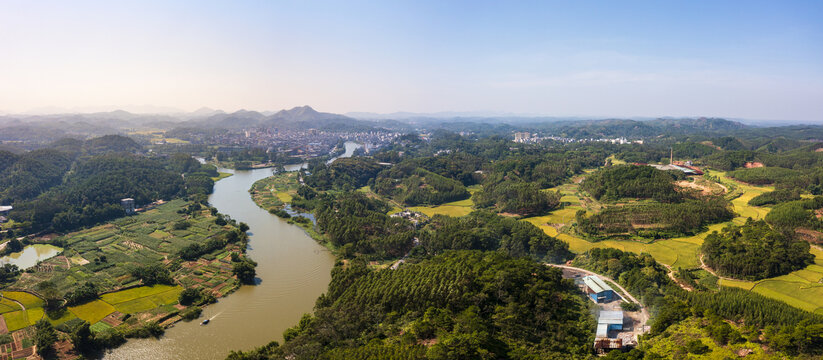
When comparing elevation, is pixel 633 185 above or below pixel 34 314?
above

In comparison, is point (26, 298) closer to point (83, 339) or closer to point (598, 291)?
point (83, 339)

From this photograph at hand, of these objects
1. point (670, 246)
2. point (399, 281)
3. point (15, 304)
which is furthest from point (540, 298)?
point (15, 304)

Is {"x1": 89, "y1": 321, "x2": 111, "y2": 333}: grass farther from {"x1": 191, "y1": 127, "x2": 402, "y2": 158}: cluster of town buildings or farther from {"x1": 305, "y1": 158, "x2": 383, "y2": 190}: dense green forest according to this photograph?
{"x1": 191, "y1": 127, "x2": 402, "y2": 158}: cluster of town buildings

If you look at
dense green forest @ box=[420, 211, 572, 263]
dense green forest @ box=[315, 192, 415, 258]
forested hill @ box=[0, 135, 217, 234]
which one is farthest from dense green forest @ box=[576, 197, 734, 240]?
A: forested hill @ box=[0, 135, 217, 234]

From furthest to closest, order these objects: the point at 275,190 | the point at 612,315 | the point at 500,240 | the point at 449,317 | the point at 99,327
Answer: the point at 275,190 → the point at 500,240 → the point at 99,327 → the point at 612,315 → the point at 449,317

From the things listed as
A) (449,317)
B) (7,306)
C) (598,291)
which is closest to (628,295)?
(598,291)

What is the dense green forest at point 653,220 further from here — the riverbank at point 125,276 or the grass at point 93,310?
the grass at point 93,310

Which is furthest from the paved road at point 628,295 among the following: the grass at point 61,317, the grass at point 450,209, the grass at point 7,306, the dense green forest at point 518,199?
the grass at point 7,306
